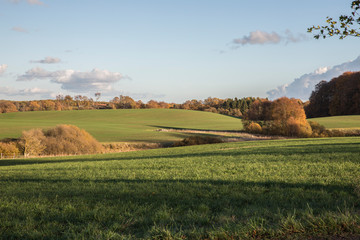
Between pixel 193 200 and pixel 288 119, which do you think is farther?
pixel 288 119

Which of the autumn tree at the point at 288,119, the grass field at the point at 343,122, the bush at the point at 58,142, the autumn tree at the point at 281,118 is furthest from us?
the grass field at the point at 343,122

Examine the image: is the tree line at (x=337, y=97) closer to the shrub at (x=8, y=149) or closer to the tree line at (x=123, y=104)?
the tree line at (x=123, y=104)

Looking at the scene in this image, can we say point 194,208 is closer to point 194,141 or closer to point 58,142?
point 58,142

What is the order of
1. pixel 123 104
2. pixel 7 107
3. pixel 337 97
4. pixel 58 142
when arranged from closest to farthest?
pixel 58 142 < pixel 337 97 < pixel 7 107 < pixel 123 104

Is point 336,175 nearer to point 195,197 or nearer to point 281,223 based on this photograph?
point 195,197

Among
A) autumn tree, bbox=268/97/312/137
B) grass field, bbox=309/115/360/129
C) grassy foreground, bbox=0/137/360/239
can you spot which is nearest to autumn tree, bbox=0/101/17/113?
autumn tree, bbox=268/97/312/137

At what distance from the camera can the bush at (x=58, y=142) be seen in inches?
1396

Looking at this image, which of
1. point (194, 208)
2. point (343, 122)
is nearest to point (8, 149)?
point (194, 208)

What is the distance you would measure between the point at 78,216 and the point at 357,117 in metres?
87.0

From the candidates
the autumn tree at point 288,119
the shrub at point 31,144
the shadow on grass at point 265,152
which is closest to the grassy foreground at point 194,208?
the shadow on grass at point 265,152

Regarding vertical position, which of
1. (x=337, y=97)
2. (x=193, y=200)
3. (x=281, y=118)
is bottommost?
(x=193, y=200)

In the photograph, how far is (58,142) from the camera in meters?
38.0

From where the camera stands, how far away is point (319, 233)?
16.1 ft

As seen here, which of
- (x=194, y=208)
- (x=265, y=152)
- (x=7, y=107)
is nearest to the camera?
(x=194, y=208)
